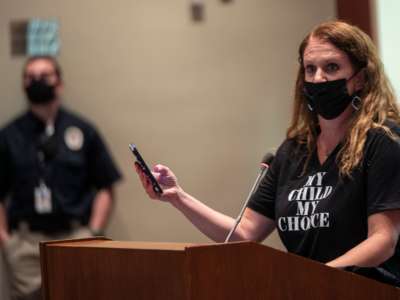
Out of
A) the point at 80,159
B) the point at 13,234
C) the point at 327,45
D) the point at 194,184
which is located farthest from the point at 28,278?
the point at 327,45

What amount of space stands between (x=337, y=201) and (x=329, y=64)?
0.39 metres

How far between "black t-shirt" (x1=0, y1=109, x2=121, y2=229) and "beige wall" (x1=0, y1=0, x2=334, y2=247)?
129 millimetres

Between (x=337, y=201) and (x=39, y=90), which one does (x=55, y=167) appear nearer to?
(x=39, y=90)

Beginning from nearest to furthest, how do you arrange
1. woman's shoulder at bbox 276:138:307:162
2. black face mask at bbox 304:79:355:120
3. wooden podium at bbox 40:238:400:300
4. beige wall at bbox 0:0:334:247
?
wooden podium at bbox 40:238:400:300
black face mask at bbox 304:79:355:120
woman's shoulder at bbox 276:138:307:162
beige wall at bbox 0:0:334:247

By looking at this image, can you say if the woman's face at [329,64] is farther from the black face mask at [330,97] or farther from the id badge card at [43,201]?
the id badge card at [43,201]

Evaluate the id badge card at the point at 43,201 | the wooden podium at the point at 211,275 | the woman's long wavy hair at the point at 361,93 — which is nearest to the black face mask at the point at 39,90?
the id badge card at the point at 43,201

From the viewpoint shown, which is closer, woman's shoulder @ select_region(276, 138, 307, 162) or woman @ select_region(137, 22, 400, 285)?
woman @ select_region(137, 22, 400, 285)

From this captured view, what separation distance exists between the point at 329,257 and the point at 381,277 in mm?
248

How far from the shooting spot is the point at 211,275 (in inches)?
57.6

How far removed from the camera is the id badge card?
12.4 ft

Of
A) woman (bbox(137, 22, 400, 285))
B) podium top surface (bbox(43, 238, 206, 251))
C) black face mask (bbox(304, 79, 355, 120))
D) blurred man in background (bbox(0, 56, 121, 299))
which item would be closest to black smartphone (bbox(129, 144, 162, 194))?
woman (bbox(137, 22, 400, 285))

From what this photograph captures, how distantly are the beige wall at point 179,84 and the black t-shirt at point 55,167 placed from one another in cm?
13

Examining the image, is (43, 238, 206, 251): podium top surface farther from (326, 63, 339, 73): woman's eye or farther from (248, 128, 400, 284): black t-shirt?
(326, 63, 339, 73): woman's eye

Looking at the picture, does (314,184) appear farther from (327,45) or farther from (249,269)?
(249,269)
